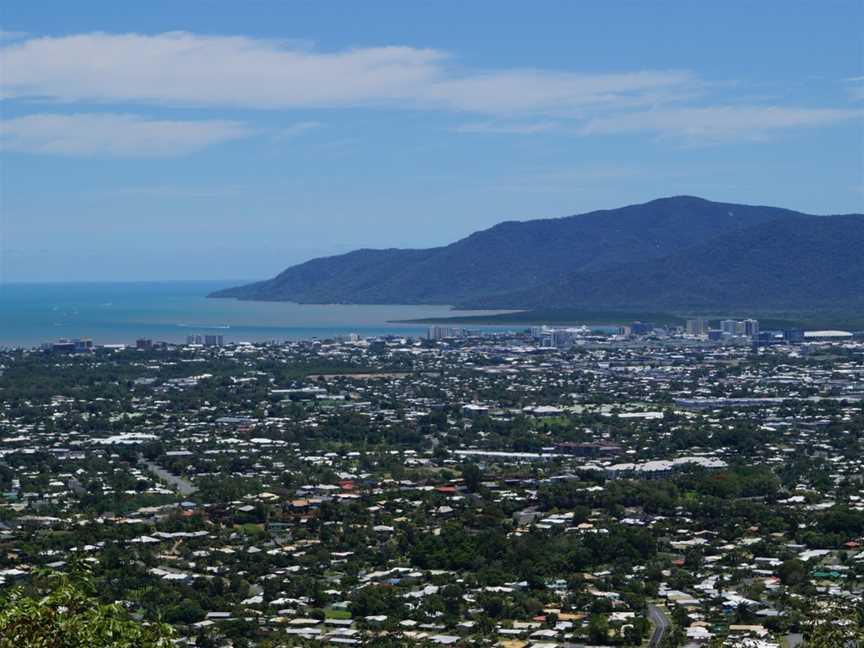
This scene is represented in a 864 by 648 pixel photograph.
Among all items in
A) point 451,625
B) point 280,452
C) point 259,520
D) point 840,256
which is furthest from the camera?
point 840,256

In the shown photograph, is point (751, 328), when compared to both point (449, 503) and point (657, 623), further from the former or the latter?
point (657, 623)

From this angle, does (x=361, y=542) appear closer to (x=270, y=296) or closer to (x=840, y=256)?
(x=840, y=256)

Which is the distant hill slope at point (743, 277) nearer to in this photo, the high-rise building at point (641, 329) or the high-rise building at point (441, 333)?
the high-rise building at point (641, 329)

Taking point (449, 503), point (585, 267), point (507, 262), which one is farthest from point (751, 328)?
point (507, 262)

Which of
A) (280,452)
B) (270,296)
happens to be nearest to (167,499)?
(280,452)

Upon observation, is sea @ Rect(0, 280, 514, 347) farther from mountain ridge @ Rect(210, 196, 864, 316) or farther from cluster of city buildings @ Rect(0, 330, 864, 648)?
cluster of city buildings @ Rect(0, 330, 864, 648)
